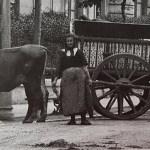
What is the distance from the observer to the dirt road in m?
9.94

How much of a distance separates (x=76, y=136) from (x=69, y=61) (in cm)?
288

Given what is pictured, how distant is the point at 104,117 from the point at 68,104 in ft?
6.87

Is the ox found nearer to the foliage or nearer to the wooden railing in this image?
the wooden railing

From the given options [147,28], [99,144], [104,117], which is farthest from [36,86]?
[99,144]

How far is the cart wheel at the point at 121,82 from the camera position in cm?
1445

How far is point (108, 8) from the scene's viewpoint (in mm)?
30703

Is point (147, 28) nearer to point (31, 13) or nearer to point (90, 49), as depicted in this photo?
point (90, 49)

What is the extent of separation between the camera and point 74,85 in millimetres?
13469

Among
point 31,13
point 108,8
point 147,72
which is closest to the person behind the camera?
point 147,72

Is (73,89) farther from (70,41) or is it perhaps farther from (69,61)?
(70,41)

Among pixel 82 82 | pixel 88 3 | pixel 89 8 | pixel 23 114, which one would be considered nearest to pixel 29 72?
pixel 82 82

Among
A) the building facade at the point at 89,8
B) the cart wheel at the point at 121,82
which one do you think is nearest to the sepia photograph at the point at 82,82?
the cart wheel at the point at 121,82

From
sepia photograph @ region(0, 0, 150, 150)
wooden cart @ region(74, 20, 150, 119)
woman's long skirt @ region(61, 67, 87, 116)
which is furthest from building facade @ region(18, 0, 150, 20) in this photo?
woman's long skirt @ region(61, 67, 87, 116)

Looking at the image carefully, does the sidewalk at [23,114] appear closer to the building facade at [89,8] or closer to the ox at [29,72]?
the ox at [29,72]
